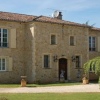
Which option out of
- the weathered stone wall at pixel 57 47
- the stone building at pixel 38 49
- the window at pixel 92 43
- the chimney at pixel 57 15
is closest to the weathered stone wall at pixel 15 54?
Result: the stone building at pixel 38 49

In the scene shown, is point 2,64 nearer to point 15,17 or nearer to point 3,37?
point 3,37

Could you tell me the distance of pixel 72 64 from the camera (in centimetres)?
3256

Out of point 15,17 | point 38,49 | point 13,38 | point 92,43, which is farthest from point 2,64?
point 92,43

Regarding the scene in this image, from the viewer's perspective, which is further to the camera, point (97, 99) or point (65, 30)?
point (65, 30)

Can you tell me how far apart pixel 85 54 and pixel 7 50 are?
29.5ft

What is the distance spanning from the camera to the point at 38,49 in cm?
2997

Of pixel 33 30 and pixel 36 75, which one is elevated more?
pixel 33 30

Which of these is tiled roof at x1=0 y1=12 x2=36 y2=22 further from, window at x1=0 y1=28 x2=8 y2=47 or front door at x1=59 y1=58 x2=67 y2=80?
front door at x1=59 y1=58 x2=67 y2=80

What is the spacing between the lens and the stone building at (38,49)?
97.0 ft

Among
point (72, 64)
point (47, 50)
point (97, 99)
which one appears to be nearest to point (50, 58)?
point (47, 50)

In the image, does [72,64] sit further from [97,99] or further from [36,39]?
[97,99]

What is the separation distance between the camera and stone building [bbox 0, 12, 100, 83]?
29578 millimetres

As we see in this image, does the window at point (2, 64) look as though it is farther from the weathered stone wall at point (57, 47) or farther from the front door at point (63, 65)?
the front door at point (63, 65)

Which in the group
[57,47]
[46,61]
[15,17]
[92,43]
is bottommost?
[46,61]
